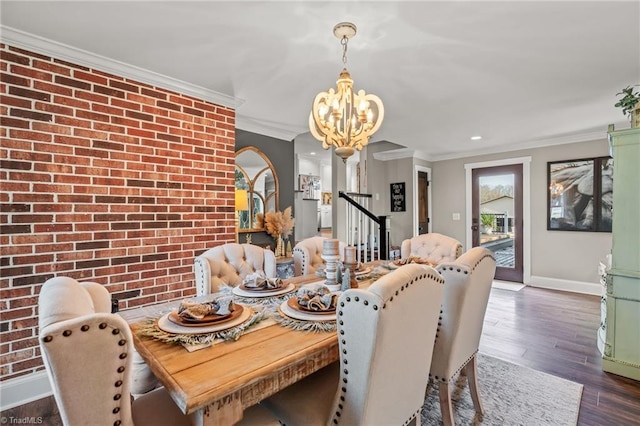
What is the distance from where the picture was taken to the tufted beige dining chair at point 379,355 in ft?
3.10

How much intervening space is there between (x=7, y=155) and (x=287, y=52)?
1.85 m

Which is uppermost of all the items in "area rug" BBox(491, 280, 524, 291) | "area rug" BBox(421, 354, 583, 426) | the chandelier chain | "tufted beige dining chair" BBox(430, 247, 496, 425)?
the chandelier chain

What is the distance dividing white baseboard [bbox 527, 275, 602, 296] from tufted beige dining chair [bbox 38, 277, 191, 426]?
568 centimetres

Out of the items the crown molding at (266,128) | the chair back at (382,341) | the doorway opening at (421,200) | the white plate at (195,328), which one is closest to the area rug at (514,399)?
the chair back at (382,341)

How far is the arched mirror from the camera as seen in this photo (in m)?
3.56

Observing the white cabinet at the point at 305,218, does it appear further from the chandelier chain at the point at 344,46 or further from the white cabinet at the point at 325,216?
the chandelier chain at the point at 344,46

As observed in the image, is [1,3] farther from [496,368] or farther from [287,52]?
[496,368]

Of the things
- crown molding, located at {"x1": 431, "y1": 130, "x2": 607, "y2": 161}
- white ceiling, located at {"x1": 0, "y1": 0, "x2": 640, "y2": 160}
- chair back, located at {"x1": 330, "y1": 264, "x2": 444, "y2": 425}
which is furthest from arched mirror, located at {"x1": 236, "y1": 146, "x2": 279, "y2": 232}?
crown molding, located at {"x1": 431, "y1": 130, "x2": 607, "y2": 161}

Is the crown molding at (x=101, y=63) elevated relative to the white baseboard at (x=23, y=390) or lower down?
elevated

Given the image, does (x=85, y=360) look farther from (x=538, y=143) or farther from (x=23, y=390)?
(x=538, y=143)

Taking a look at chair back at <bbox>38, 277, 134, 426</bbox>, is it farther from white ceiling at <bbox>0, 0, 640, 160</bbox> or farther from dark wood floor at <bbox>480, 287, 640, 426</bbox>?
dark wood floor at <bbox>480, 287, 640, 426</bbox>

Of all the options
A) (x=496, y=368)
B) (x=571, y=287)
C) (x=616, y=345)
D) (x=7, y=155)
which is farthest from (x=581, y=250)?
(x=7, y=155)

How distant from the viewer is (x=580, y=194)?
442 cm

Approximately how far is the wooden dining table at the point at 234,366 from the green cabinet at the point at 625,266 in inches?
96.7
